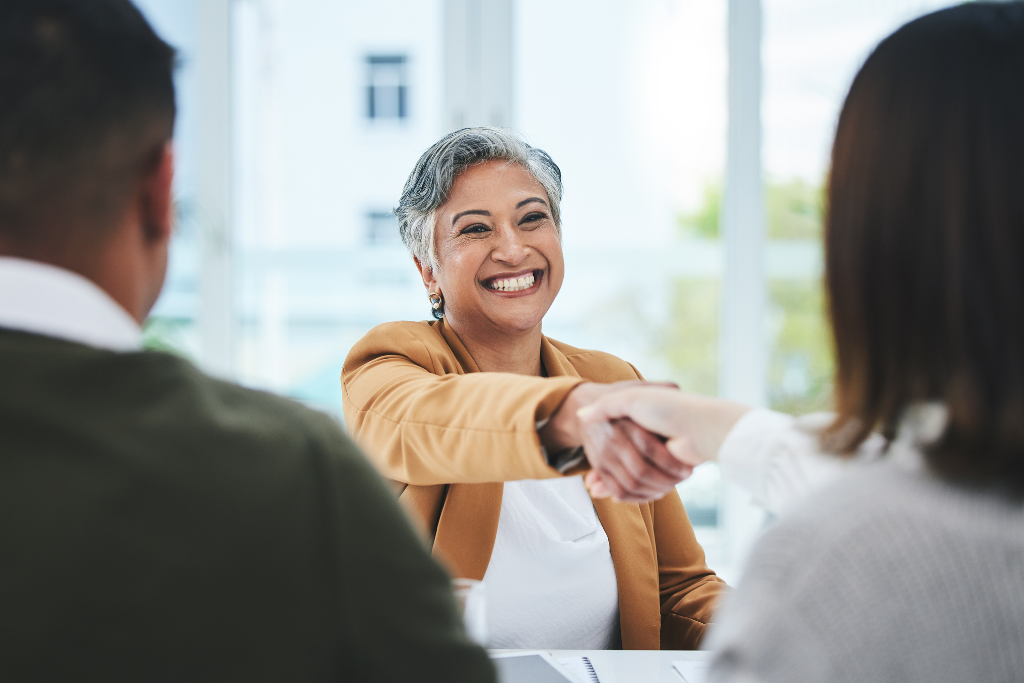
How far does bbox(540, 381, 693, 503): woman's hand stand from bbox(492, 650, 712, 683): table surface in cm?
24

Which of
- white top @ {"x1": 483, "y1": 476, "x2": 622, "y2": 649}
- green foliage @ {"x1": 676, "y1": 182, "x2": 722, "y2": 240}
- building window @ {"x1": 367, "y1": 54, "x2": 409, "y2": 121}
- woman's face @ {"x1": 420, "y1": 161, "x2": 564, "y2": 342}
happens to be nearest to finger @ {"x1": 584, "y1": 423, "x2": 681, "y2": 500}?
white top @ {"x1": 483, "y1": 476, "x2": 622, "y2": 649}

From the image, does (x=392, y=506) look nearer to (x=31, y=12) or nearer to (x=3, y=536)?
(x=3, y=536)

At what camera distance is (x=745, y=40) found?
10.5ft

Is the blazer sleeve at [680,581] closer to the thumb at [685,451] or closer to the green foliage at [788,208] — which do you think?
the thumb at [685,451]

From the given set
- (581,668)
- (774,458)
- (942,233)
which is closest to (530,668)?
(581,668)

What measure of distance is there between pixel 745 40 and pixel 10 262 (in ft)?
10.5

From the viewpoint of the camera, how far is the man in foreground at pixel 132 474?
0.48 meters

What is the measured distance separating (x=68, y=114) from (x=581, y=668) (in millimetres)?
935

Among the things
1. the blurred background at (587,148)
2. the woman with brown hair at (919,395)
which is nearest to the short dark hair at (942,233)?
the woman with brown hair at (919,395)

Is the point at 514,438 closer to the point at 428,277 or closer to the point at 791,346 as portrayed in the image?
the point at 428,277

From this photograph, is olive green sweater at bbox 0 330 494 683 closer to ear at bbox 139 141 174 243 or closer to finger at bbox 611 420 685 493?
ear at bbox 139 141 174 243

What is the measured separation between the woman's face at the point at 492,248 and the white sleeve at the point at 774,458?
79 centimetres

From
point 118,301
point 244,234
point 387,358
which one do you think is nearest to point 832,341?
point 118,301

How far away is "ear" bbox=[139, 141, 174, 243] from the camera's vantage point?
617 mm
